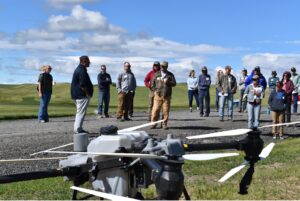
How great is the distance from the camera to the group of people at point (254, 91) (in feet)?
53.0

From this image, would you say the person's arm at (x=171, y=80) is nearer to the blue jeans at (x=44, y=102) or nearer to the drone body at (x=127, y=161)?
the blue jeans at (x=44, y=102)

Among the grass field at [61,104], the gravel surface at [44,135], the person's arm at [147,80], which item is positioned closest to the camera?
the gravel surface at [44,135]

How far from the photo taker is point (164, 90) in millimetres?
16000

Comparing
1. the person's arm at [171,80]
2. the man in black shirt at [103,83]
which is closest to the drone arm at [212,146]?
the person's arm at [171,80]

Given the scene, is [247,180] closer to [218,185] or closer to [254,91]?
[218,185]

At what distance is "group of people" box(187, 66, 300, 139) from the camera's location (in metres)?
16.1

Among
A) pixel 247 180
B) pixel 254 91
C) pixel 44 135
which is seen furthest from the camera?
pixel 254 91

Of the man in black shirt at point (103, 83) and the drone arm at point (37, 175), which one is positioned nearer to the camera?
the drone arm at point (37, 175)

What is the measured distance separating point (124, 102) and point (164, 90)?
4081 mm

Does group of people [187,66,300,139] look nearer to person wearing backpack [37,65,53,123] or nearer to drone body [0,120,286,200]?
person wearing backpack [37,65,53,123]

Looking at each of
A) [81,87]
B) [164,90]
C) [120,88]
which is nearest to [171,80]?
[164,90]

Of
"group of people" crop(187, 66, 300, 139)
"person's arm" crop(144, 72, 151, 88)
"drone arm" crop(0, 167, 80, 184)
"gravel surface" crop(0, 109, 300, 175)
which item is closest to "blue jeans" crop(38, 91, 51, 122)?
"gravel surface" crop(0, 109, 300, 175)

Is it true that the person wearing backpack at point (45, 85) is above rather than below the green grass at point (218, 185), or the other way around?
above

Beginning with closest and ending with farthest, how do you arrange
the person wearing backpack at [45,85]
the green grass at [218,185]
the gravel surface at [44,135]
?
the green grass at [218,185], the gravel surface at [44,135], the person wearing backpack at [45,85]
